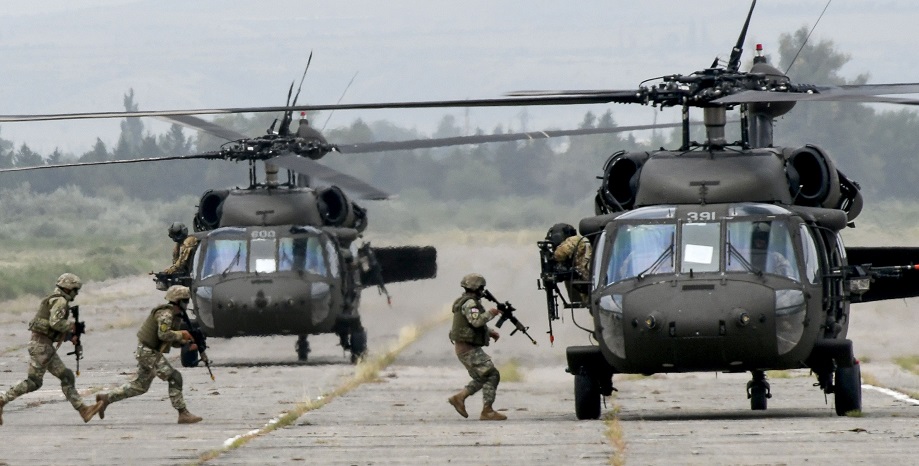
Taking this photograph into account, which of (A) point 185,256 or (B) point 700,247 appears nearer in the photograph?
(B) point 700,247

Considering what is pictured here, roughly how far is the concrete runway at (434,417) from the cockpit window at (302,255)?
1355mm

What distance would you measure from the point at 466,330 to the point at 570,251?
7.72 feet

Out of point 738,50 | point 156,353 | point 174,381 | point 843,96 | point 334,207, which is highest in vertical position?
point 738,50

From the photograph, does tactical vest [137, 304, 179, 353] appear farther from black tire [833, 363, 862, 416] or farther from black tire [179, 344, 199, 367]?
black tire [179, 344, 199, 367]

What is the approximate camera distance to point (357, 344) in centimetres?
2700

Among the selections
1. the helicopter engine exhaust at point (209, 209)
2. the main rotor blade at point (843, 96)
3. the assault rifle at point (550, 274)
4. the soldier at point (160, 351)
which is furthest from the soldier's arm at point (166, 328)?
the helicopter engine exhaust at point (209, 209)

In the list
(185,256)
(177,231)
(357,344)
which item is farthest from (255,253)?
(357,344)

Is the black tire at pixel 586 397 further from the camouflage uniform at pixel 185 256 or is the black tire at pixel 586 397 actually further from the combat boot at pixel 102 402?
the camouflage uniform at pixel 185 256

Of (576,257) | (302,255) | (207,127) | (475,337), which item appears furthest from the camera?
(207,127)

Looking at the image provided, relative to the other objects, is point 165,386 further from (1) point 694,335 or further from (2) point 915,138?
(2) point 915,138

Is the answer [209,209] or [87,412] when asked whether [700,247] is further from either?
[209,209]

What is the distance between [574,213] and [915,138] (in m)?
19.3

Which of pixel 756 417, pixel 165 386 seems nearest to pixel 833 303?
pixel 756 417

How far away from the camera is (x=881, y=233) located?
135 ft
